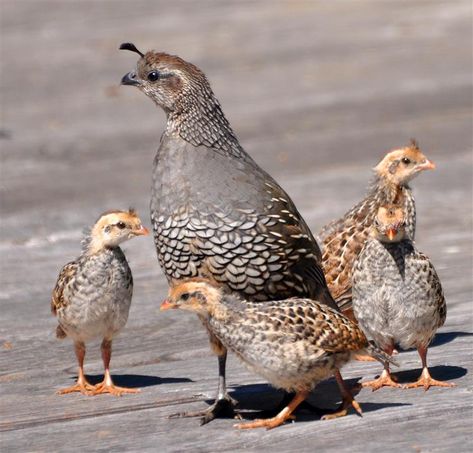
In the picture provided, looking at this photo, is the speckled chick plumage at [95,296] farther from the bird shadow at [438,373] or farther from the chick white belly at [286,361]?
the bird shadow at [438,373]

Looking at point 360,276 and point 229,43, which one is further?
point 229,43

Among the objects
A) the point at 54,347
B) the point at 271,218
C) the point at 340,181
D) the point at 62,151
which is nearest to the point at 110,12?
the point at 62,151

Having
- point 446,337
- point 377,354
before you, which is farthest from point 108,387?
point 446,337

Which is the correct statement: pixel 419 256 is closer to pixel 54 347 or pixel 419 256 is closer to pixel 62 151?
pixel 54 347

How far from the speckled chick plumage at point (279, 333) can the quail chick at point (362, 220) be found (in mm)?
1719

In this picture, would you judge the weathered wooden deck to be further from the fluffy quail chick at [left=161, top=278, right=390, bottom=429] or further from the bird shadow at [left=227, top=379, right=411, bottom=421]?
the fluffy quail chick at [left=161, top=278, right=390, bottom=429]

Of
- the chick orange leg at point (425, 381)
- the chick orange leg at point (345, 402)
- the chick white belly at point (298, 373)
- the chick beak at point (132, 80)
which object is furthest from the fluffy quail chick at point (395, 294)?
the chick beak at point (132, 80)

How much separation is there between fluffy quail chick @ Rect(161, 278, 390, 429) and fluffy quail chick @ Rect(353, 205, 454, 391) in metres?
0.53

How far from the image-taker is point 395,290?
709cm

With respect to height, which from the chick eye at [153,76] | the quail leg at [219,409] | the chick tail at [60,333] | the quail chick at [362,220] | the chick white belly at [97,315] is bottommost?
the quail leg at [219,409]

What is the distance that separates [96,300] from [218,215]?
3.09ft

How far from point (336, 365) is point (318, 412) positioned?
0.37 meters

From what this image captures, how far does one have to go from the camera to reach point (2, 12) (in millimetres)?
20219

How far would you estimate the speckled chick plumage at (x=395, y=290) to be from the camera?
23.2 feet
